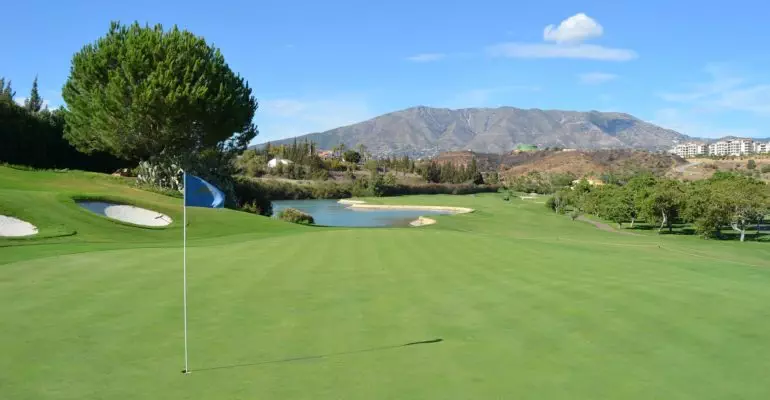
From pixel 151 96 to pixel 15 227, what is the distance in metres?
17.8

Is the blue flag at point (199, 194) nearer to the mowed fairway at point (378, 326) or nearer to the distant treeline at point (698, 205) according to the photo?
the mowed fairway at point (378, 326)

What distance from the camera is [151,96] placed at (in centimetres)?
3609

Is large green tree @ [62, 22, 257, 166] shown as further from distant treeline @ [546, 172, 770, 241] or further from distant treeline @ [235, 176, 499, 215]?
distant treeline @ [235, 176, 499, 215]

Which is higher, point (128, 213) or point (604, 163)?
point (604, 163)

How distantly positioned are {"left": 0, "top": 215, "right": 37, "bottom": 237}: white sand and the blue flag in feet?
47.0

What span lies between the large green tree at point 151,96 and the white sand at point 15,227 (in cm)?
1709

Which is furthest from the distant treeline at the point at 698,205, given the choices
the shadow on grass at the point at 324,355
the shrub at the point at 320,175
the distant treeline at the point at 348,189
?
the shrub at the point at 320,175

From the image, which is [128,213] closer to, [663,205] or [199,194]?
[199,194]

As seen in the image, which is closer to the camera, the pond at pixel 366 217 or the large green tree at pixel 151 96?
the large green tree at pixel 151 96

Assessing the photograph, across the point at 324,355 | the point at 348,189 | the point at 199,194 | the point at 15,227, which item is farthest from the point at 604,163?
the point at 324,355

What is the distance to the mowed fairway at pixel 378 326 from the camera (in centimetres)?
651

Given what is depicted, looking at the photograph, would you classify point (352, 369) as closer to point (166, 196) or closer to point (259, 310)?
point (259, 310)

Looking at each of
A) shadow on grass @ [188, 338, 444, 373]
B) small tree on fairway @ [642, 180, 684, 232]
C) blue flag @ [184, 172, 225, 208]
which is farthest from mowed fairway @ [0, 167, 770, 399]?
small tree on fairway @ [642, 180, 684, 232]

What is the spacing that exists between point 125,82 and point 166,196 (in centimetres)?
789
